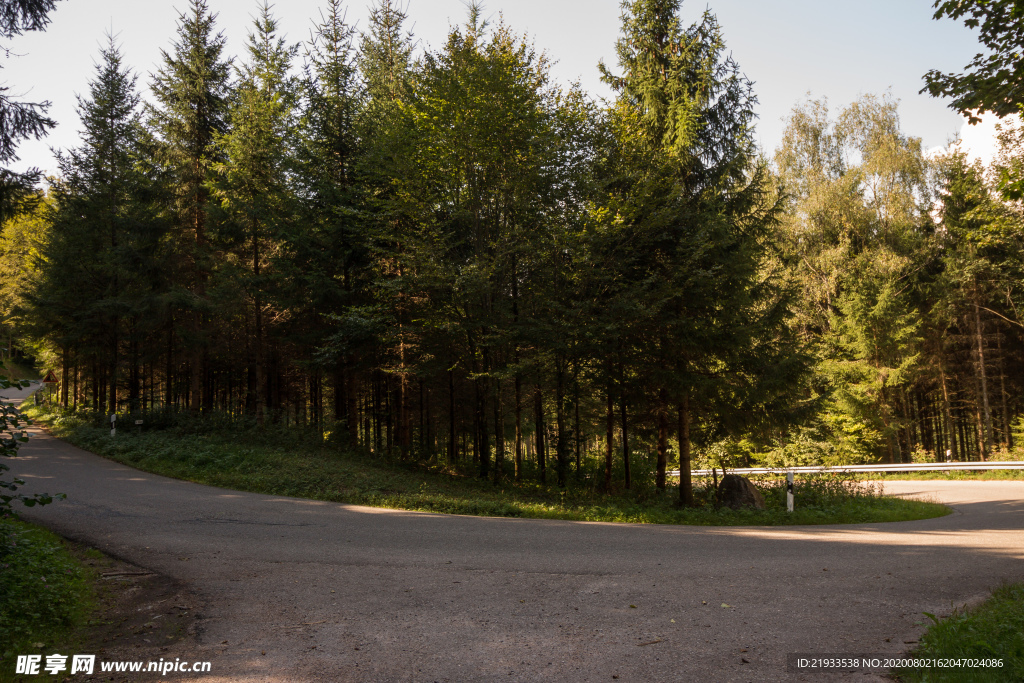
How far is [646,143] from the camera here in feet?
50.7

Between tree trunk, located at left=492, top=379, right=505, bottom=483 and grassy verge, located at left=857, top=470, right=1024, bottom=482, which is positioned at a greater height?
tree trunk, located at left=492, top=379, right=505, bottom=483

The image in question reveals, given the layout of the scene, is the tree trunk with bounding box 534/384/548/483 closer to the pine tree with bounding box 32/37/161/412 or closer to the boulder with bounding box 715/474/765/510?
the boulder with bounding box 715/474/765/510

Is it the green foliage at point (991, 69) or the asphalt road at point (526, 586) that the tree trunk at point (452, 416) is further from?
the green foliage at point (991, 69)

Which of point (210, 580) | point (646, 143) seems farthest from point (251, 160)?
point (210, 580)

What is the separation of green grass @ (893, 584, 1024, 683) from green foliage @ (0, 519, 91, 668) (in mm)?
7138

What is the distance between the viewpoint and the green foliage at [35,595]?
4.78 meters

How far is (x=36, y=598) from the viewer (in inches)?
210

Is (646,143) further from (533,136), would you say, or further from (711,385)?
(711,385)

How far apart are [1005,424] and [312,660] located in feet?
115

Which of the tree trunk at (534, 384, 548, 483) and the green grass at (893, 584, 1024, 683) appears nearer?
the green grass at (893, 584, 1024, 683)

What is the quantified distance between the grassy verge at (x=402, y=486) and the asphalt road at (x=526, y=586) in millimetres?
1223

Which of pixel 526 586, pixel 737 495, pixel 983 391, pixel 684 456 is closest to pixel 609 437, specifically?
pixel 684 456

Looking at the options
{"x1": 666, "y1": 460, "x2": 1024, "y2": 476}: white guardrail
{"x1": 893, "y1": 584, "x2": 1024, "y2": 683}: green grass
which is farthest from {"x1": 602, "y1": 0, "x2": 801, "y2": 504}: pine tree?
{"x1": 893, "y1": 584, "x2": 1024, "y2": 683}: green grass

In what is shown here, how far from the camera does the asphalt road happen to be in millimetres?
4402
